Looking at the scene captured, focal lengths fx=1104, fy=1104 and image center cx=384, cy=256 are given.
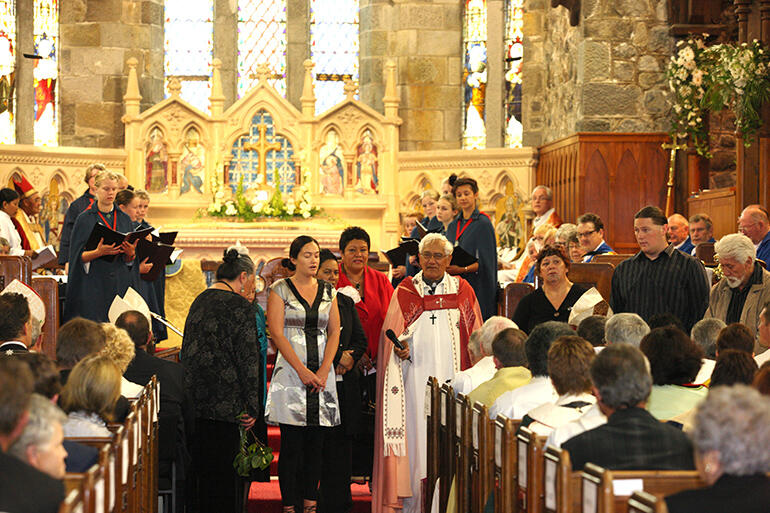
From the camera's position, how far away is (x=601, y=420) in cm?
349

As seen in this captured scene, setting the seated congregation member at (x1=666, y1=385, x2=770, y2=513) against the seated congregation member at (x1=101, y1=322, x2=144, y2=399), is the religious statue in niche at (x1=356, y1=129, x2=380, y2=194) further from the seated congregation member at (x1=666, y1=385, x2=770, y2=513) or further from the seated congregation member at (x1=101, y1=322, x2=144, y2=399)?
the seated congregation member at (x1=666, y1=385, x2=770, y2=513)

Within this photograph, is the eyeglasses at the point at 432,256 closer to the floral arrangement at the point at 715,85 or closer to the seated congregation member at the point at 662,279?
the seated congregation member at the point at 662,279

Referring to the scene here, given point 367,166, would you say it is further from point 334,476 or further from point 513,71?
point 334,476

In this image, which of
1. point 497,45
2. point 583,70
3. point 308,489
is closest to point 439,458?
point 308,489

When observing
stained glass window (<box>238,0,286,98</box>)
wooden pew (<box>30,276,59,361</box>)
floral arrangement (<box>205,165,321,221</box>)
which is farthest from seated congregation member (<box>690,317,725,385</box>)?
stained glass window (<box>238,0,286,98</box>)

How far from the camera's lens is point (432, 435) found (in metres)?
5.36

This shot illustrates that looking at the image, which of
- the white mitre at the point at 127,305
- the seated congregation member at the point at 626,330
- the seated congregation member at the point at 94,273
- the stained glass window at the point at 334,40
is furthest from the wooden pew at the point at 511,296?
the stained glass window at the point at 334,40

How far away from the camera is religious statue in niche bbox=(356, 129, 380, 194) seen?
1363cm

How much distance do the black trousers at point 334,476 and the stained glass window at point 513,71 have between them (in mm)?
9060

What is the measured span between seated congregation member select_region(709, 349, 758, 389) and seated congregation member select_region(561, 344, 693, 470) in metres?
0.47

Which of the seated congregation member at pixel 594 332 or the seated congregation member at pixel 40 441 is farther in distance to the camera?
the seated congregation member at pixel 594 332

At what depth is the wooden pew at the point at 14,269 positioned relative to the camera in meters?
6.66

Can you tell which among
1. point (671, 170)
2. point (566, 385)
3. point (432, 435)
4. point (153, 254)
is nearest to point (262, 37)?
point (671, 170)

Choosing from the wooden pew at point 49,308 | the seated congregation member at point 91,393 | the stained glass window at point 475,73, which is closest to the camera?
the seated congregation member at point 91,393
